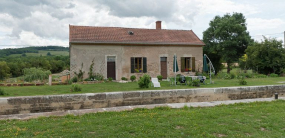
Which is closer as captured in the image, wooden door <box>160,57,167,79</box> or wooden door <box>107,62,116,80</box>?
wooden door <box>107,62,116,80</box>

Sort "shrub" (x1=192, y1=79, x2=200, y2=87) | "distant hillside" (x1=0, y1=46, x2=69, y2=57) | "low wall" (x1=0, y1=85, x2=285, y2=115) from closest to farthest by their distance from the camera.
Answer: "low wall" (x1=0, y1=85, x2=285, y2=115) < "shrub" (x1=192, y1=79, x2=200, y2=87) < "distant hillside" (x1=0, y1=46, x2=69, y2=57)

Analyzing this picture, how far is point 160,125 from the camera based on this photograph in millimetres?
4430

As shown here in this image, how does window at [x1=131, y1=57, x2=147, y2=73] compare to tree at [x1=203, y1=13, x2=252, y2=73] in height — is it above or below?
below

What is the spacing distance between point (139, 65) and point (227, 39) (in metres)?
12.8

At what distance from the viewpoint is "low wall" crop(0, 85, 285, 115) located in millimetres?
6004

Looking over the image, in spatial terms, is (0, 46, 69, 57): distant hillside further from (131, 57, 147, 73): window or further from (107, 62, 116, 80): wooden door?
(131, 57, 147, 73): window

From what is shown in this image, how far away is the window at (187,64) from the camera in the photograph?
1903 centimetres

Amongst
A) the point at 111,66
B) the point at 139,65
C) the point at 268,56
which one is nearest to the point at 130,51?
the point at 139,65

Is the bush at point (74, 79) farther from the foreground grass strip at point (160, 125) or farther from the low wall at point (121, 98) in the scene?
the foreground grass strip at point (160, 125)

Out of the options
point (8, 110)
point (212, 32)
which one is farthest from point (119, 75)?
point (212, 32)

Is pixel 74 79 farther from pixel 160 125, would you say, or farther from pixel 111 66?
pixel 160 125

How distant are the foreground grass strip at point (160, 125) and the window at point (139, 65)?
1219 centimetres

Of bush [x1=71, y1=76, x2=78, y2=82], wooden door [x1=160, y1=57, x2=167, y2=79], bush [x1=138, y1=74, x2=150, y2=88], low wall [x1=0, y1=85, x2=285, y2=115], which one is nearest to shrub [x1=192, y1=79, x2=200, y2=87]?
bush [x1=138, y1=74, x2=150, y2=88]

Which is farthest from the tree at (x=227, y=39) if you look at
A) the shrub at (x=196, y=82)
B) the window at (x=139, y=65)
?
the shrub at (x=196, y=82)
